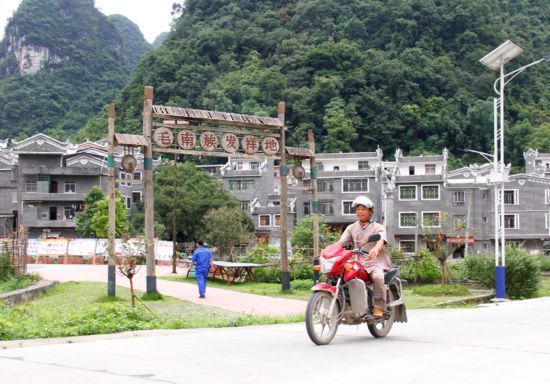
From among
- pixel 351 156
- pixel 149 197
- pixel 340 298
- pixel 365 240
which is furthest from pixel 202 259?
pixel 351 156

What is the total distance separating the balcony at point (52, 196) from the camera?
55.7 meters

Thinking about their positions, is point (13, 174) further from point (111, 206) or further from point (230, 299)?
point (230, 299)

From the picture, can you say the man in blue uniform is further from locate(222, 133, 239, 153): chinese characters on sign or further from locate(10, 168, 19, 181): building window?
locate(10, 168, 19, 181): building window

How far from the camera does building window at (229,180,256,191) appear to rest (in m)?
62.8

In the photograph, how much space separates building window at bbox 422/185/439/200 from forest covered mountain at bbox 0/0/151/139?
6262 centimetres

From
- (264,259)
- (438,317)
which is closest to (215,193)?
(264,259)

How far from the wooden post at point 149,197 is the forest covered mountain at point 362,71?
2287 inches

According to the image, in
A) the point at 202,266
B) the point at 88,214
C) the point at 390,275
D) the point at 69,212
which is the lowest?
the point at 202,266

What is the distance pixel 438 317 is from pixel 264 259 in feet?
47.4

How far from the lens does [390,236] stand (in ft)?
186

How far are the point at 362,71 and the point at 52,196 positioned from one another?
43.6 meters

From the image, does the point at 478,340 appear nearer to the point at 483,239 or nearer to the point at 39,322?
the point at 39,322

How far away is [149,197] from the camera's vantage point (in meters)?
16.6

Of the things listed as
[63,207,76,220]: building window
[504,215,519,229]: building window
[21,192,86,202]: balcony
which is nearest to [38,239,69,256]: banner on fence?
[21,192,86,202]: balcony
